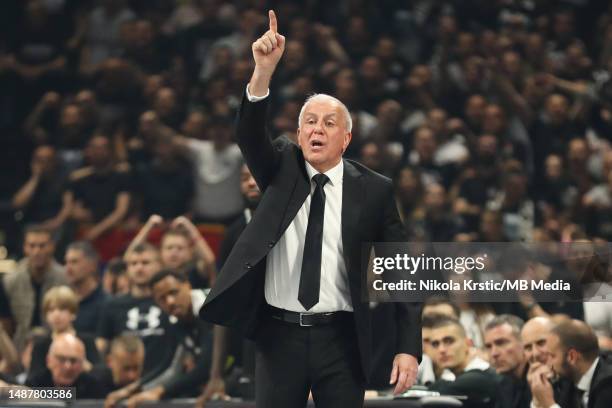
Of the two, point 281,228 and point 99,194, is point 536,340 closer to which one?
point 281,228

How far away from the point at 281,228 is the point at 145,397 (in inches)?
92.3

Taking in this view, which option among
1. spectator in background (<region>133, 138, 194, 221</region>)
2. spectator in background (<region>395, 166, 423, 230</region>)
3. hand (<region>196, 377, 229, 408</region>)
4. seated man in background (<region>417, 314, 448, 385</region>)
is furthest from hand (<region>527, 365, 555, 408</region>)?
spectator in background (<region>133, 138, 194, 221</region>)

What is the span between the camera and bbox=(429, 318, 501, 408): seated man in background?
4938mm

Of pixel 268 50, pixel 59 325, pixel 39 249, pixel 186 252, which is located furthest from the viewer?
pixel 39 249

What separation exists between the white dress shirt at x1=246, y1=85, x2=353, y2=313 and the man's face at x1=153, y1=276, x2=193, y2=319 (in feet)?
8.17

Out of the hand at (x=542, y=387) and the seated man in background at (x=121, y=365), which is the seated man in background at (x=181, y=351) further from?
the hand at (x=542, y=387)

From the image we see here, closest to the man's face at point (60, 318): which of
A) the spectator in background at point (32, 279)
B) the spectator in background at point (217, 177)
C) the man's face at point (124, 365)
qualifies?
the spectator in background at point (32, 279)

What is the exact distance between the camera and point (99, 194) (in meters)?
8.23

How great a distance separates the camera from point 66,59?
9609 millimetres

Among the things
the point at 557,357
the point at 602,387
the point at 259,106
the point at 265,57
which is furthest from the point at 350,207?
the point at 557,357

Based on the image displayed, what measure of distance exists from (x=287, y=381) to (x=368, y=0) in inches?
281

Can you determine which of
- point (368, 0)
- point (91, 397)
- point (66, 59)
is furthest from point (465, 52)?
point (91, 397)

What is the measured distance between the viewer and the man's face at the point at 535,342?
4.80 m

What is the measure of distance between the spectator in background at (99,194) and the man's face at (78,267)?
1.14 meters
